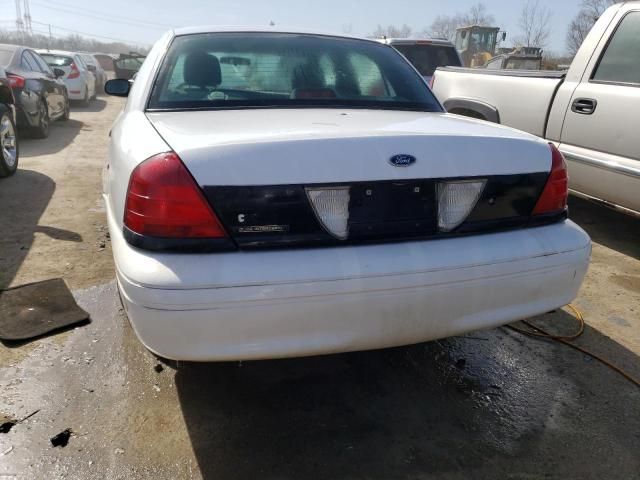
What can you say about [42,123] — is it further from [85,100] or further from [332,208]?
[332,208]

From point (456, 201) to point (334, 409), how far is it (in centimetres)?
107

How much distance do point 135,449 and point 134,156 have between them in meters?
1.14

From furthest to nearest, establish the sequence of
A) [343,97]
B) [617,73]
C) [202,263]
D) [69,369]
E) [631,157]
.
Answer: [617,73]
[631,157]
[343,97]
[69,369]
[202,263]

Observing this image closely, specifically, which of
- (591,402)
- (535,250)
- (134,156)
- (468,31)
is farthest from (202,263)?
(468,31)

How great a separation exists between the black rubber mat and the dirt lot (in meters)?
0.09

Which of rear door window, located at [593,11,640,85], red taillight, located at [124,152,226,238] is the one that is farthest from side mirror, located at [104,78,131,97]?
rear door window, located at [593,11,640,85]

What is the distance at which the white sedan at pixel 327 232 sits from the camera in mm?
1761

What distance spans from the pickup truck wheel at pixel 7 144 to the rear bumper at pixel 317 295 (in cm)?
480

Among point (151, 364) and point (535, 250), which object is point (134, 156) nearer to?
point (151, 364)

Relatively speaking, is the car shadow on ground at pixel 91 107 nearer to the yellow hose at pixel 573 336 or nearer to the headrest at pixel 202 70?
the headrest at pixel 202 70

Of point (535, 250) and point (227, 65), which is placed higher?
point (227, 65)

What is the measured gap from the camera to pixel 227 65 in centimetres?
282

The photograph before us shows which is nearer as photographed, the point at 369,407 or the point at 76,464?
the point at 76,464

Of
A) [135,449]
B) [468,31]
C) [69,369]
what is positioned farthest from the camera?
[468,31]
